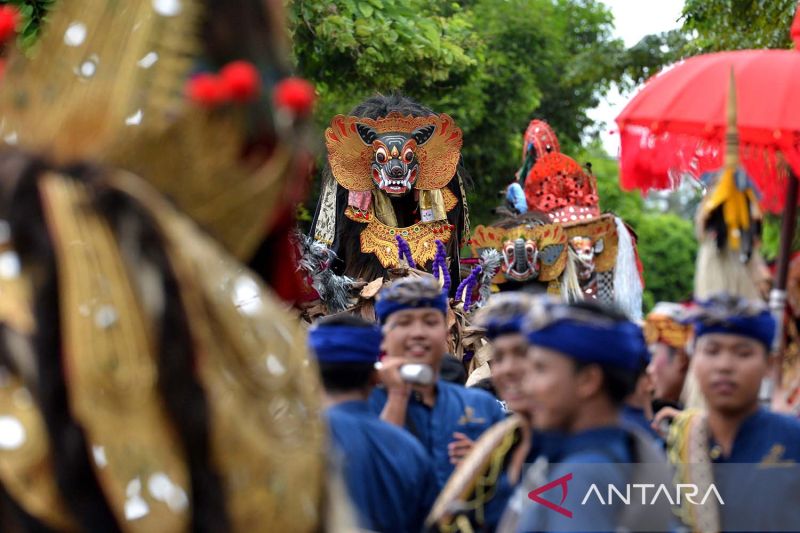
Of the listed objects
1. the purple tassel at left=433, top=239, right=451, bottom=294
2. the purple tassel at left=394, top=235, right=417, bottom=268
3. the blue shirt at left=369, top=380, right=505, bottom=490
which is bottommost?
the purple tassel at left=433, top=239, right=451, bottom=294

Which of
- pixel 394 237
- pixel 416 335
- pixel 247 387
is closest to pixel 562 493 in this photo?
pixel 247 387

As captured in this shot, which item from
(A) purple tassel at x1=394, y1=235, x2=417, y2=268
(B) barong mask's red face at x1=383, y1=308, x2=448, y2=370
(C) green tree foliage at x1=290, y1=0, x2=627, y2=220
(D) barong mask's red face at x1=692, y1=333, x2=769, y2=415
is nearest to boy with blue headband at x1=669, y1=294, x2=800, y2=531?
(D) barong mask's red face at x1=692, y1=333, x2=769, y2=415

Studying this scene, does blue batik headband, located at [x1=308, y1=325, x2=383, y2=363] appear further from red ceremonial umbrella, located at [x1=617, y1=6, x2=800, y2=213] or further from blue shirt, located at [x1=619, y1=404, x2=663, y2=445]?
red ceremonial umbrella, located at [x1=617, y1=6, x2=800, y2=213]

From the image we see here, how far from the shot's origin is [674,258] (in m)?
40.6

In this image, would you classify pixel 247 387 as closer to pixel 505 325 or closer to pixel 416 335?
pixel 505 325

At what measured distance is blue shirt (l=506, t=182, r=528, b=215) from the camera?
1394 centimetres

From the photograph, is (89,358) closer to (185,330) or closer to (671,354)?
(185,330)

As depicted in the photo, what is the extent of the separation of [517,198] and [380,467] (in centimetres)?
953

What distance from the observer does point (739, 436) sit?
13.8 ft

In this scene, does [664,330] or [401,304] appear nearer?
[664,330]

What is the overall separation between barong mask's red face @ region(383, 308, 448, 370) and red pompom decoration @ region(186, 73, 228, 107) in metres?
2.97

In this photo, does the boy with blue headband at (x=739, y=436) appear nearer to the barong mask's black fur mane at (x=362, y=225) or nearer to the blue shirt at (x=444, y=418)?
the blue shirt at (x=444, y=418)

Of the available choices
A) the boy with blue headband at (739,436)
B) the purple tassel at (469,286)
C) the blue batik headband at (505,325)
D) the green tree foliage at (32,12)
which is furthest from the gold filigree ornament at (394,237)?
the boy with blue headband at (739,436)

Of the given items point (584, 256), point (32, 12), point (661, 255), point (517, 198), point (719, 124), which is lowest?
point (661, 255)
